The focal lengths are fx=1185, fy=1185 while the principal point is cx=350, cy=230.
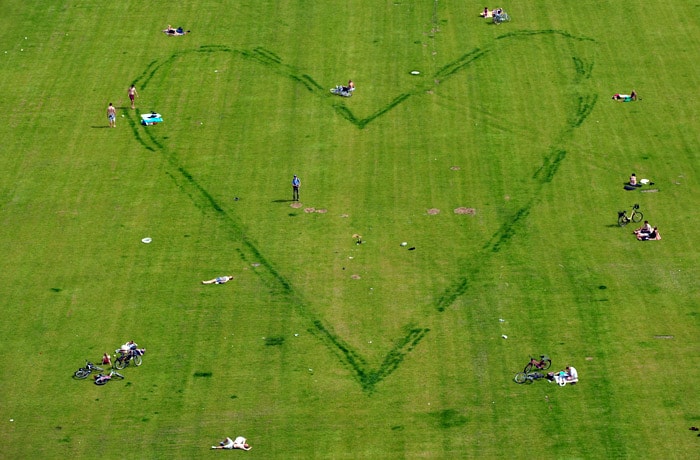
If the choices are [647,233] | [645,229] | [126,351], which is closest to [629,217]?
[645,229]

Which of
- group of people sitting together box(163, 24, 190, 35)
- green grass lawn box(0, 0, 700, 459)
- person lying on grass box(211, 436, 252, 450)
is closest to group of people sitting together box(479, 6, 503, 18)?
green grass lawn box(0, 0, 700, 459)

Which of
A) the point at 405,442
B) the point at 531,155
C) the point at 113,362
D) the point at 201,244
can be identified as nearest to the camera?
the point at 405,442

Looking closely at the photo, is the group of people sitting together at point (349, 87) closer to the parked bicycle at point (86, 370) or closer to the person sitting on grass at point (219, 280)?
the person sitting on grass at point (219, 280)

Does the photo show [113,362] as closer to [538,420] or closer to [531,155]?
[538,420]

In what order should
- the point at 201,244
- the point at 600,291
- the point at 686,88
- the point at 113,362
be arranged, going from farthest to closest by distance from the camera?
the point at 686,88
the point at 201,244
the point at 600,291
the point at 113,362

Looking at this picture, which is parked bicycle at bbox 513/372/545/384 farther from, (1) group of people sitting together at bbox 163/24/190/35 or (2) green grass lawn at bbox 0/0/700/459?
(1) group of people sitting together at bbox 163/24/190/35

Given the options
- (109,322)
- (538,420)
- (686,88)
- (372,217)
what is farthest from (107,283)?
(686,88)

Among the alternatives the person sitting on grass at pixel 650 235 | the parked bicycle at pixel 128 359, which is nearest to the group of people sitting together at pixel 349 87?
the person sitting on grass at pixel 650 235
